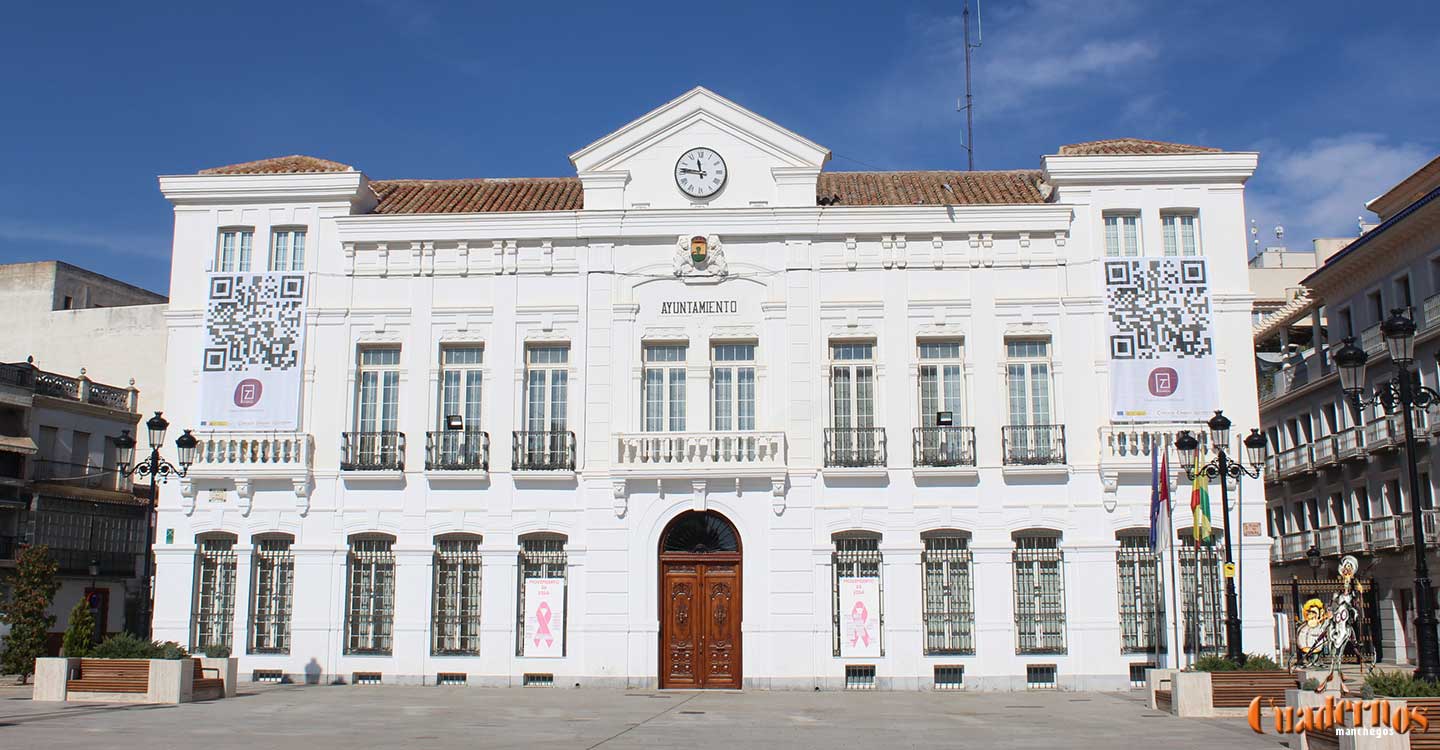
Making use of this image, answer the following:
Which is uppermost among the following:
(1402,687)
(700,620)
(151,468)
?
(151,468)

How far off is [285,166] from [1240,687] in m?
22.4

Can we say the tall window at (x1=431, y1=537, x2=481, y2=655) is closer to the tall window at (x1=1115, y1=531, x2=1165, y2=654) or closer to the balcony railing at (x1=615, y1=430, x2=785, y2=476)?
the balcony railing at (x1=615, y1=430, x2=785, y2=476)

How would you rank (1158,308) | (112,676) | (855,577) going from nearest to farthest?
(112,676)
(855,577)
(1158,308)

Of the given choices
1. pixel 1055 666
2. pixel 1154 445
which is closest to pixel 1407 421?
pixel 1154 445

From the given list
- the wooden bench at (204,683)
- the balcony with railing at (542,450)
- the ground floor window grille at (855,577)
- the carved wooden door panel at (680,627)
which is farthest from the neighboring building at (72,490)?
the ground floor window grille at (855,577)

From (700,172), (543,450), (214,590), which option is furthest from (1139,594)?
(214,590)

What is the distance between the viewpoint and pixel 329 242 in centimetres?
2725

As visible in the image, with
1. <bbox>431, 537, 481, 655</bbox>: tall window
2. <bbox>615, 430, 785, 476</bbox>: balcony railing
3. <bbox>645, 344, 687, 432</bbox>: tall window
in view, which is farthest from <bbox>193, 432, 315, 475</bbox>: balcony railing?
<bbox>645, 344, 687, 432</bbox>: tall window

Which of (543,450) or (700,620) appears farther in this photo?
(543,450)

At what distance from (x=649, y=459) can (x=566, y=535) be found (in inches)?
92.4

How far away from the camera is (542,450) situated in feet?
85.1

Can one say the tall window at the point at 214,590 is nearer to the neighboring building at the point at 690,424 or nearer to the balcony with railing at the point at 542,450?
the neighboring building at the point at 690,424

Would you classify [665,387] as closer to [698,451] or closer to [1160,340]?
[698,451]

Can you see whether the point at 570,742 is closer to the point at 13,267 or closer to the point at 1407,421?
the point at 1407,421
